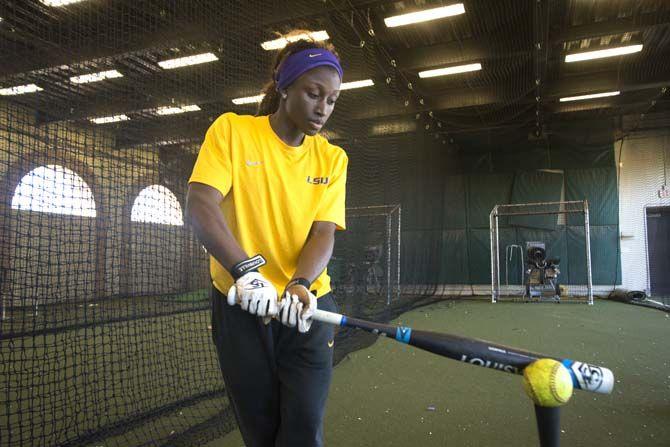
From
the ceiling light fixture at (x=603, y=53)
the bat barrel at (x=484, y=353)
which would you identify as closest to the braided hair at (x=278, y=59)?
the bat barrel at (x=484, y=353)

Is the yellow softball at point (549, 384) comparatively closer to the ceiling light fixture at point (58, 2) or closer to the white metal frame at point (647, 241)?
the ceiling light fixture at point (58, 2)

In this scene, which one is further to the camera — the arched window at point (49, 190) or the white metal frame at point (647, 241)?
the white metal frame at point (647, 241)

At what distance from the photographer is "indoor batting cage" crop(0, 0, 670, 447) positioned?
337cm

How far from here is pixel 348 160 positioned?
3770 millimetres

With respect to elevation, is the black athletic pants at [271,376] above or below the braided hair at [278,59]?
below

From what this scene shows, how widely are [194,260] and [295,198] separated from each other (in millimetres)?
7466

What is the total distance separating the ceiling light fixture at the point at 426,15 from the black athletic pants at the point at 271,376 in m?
5.58

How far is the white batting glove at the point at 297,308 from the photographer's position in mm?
1009

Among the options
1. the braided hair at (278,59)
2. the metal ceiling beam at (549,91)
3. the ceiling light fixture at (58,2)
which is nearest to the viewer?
the braided hair at (278,59)

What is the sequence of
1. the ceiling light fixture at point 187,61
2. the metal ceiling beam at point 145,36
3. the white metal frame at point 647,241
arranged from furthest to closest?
the white metal frame at point 647,241 → the ceiling light fixture at point 187,61 → the metal ceiling beam at point 145,36

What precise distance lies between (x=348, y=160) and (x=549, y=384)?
121 inches

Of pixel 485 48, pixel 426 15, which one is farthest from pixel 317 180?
pixel 485 48

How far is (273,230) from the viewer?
1.16m

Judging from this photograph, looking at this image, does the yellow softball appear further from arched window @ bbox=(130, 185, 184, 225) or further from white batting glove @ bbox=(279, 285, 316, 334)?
arched window @ bbox=(130, 185, 184, 225)
